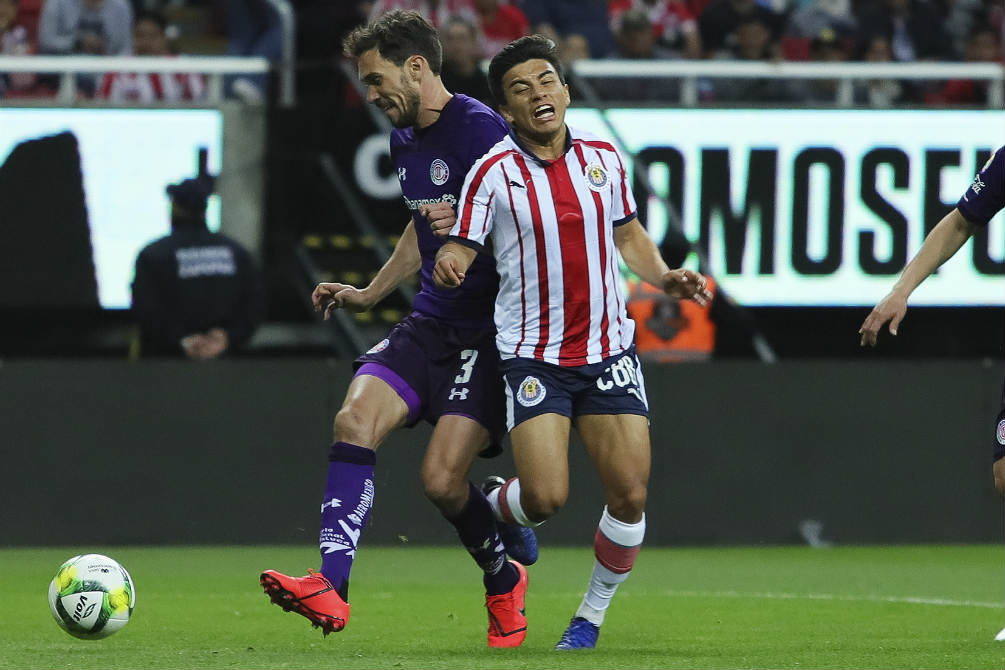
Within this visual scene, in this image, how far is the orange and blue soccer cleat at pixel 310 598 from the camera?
602 centimetres

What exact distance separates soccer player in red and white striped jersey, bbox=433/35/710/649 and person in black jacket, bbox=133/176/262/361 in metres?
5.40

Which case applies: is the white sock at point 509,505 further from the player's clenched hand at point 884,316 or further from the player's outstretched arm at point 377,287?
the player's clenched hand at point 884,316

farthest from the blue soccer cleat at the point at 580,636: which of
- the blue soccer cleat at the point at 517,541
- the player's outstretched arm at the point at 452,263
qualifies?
the player's outstretched arm at the point at 452,263

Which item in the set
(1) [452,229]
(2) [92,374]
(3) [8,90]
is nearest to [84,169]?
(3) [8,90]

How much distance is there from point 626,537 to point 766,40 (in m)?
8.42

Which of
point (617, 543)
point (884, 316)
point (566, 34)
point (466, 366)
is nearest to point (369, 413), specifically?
point (466, 366)

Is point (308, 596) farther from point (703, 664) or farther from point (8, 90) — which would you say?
point (8, 90)

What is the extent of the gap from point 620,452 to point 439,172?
122 centimetres

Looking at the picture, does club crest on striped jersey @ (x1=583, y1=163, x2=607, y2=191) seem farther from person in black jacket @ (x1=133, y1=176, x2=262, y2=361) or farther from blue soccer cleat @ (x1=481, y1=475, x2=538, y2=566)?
person in black jacket @ (x1=133, y1=176, x2=262, y2=361)

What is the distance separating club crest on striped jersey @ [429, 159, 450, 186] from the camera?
6.96 metres

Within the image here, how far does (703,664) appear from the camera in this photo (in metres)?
6.31

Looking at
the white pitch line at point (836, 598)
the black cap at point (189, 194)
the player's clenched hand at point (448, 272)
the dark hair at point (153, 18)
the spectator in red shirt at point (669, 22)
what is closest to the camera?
the player's clenched hand at point (448, 272)

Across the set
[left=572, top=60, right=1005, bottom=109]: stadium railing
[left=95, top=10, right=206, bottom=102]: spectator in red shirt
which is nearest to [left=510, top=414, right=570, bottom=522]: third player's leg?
[left=572, top=60, right=1005, bottom=109]: stadium railing

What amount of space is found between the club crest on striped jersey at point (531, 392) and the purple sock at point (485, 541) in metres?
0.53
